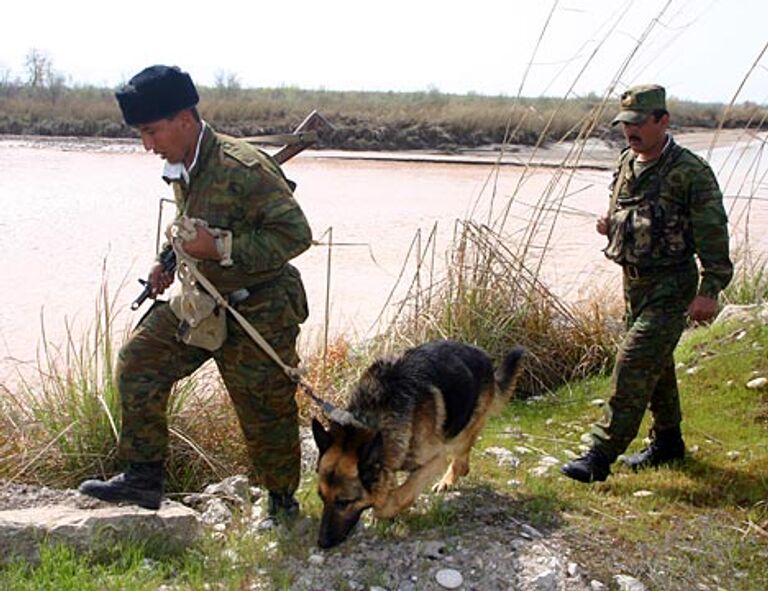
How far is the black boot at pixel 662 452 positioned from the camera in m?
4.47

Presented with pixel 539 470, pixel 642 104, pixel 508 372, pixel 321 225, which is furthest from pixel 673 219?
pixel 321 225

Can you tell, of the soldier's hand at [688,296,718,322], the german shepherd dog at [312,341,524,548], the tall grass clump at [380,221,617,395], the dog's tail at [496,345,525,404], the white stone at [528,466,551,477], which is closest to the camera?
the german shepherd dog at [312,341,524,548]

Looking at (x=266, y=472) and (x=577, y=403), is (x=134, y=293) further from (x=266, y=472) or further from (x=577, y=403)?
(x=266, y=472)

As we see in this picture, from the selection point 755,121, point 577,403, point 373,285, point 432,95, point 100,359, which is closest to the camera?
point 100,359

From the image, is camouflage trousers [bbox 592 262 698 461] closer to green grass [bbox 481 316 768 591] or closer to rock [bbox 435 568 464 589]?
green grass [bbox 481 316 768 591]

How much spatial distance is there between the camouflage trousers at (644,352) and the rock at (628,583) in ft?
3.41

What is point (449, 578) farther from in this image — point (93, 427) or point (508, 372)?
point (93, 427)

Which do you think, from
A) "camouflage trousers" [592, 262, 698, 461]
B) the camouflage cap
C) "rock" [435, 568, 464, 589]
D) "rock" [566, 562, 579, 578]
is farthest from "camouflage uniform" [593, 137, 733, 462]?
"rock" [435, 568, 464, 589]

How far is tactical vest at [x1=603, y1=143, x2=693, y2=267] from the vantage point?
13.2 feet

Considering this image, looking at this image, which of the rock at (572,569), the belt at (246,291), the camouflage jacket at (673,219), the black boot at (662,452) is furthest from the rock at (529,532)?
the belt at (246,291)

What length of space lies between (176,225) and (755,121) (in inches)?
224

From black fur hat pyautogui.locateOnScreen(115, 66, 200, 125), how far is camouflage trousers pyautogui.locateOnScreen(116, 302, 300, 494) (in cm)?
80

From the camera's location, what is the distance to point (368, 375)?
3701 mm

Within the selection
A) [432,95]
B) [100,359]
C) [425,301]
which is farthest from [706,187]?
[432,95]
